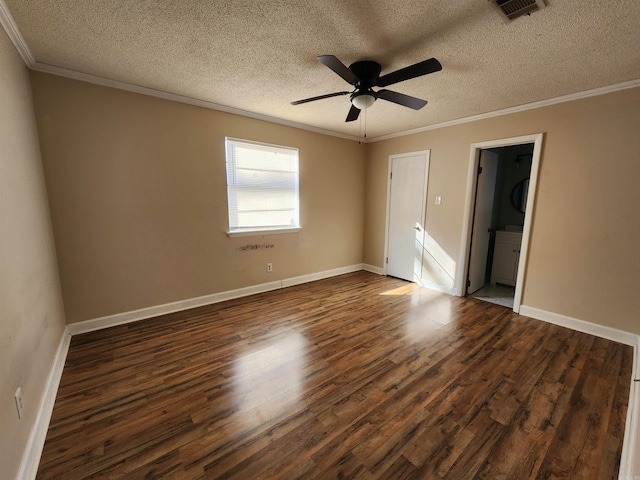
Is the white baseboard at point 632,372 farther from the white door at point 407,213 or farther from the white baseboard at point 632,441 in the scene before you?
the white door at point 407,213

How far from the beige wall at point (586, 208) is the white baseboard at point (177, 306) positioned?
10.3 ft

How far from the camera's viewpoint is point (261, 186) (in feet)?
12.3

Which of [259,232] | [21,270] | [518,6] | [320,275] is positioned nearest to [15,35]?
[21,270]

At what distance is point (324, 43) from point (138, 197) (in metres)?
2.41

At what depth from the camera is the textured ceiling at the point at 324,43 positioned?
1.58 meters

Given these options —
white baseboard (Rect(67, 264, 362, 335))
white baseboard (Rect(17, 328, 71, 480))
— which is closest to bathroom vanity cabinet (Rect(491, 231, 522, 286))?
white baseboard (Rect(67, 264, 362, 335))

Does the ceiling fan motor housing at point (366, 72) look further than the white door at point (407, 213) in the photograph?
No

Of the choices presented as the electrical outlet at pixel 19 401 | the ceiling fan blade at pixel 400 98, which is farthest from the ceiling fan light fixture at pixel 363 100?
the electrical outlet at pixel 19 401

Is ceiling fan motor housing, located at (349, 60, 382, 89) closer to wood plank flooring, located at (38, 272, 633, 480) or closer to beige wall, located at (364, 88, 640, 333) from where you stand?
beige wall, located at (364, 88, 640, 333)

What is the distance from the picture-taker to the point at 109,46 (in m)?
1.99

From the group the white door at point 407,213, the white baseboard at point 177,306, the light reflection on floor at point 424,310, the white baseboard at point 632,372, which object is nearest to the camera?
the white baseboard at point 632,372

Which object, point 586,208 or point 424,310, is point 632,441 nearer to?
point 424,310

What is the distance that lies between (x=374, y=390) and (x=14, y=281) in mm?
2317

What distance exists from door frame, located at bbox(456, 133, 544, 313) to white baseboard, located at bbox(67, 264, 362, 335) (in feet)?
7.28
